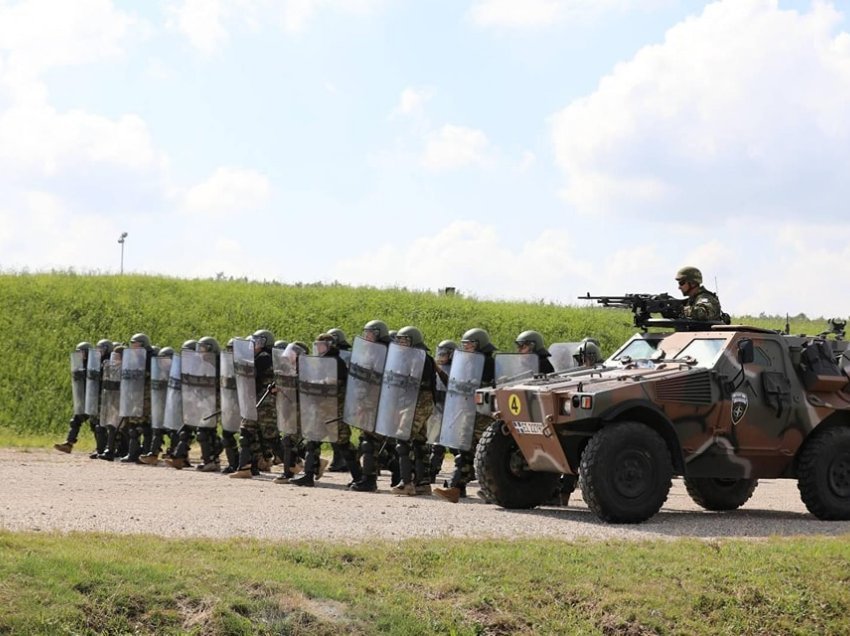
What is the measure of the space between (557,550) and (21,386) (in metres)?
25.7

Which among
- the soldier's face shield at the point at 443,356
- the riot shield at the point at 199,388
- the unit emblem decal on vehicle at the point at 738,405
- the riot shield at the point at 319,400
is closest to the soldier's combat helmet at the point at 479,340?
the soldier's face shield at the point at 443,356

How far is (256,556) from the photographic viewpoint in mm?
10930

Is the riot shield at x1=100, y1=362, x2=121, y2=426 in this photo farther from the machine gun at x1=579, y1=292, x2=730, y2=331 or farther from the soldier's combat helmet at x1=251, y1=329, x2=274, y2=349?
the machine gun at x1=579, y1=292, x2=730, y2=331

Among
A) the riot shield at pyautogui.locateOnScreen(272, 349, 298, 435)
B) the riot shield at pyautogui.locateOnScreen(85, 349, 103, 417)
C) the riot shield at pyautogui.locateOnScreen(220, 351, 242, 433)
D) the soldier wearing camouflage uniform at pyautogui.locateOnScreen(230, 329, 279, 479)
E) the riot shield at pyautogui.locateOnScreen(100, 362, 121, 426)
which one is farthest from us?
the riot shield at pyautogui.locateOnScreen(85, 349, 103, 417)

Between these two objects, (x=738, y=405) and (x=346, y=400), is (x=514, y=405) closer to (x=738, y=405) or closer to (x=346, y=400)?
(x=738, y=405)

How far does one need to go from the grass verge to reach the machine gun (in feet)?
15.2

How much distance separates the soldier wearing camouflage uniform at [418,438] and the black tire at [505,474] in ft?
7.28

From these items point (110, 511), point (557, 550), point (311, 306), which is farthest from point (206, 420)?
point (311, 306)

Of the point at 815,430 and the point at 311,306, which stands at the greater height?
the point at 311,306

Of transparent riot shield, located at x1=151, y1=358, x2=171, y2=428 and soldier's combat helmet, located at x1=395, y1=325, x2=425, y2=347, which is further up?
soldier's combat helmet, located at x1=395, y1=325, x2=425, y2=347

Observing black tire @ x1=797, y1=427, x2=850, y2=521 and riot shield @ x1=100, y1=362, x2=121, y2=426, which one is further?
riot shield @ x1=100, y1=362, x2=121, y2=426

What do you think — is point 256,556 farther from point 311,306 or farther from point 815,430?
point 311,306

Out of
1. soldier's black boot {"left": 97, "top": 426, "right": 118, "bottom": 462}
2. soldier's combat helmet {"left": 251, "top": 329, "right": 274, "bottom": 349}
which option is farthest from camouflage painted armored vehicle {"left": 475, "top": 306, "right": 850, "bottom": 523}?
soldier's black boot {"left": 97, "top": 426, "right": 118, "bottom": 462}

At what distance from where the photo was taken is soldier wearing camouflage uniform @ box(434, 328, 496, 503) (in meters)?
17.5
